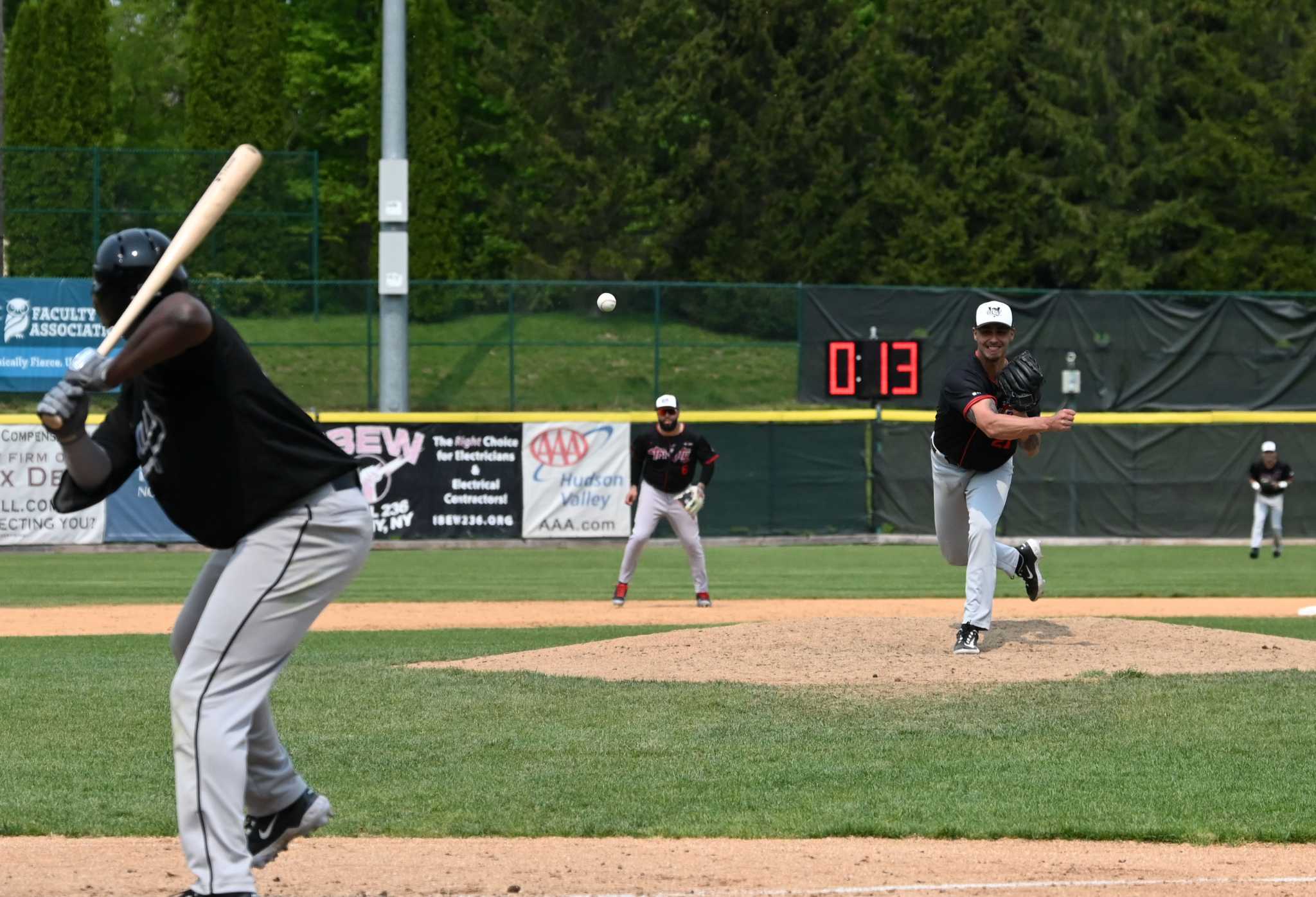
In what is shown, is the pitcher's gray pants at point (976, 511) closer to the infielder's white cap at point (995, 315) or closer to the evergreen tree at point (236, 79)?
the infielder's white cap at point (995, 315)

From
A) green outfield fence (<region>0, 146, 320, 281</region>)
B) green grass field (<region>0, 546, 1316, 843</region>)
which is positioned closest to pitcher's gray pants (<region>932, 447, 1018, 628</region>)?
green grass field (<region>0, 546, 1316, 843</region>)

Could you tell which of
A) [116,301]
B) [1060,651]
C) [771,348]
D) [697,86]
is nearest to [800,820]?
[116,301]

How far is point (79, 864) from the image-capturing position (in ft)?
17.4

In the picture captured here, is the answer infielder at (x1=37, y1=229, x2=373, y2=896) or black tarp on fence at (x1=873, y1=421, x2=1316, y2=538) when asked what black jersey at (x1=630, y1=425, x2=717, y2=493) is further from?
black tarp on fence at (x1=873, y1=421, x2=1316, y2=538)

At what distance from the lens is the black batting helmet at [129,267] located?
14.0ft

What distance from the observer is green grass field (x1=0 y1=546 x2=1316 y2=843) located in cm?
605

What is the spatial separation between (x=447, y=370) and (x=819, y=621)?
19.4 metres

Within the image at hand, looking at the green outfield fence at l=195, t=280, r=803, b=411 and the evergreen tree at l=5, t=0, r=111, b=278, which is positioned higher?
the evergreen tree at l=5, t=0, r=111, b=278

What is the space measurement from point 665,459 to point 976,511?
5946mm

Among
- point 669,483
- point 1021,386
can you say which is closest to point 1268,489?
point 669,483

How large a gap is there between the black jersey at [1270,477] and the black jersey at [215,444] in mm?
21287

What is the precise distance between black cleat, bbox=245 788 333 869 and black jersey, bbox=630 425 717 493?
1048cm

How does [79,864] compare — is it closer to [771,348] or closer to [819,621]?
[819,621]

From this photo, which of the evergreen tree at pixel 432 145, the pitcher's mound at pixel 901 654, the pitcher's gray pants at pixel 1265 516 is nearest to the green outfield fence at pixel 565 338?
the evergreen tree at pixel 432 145
